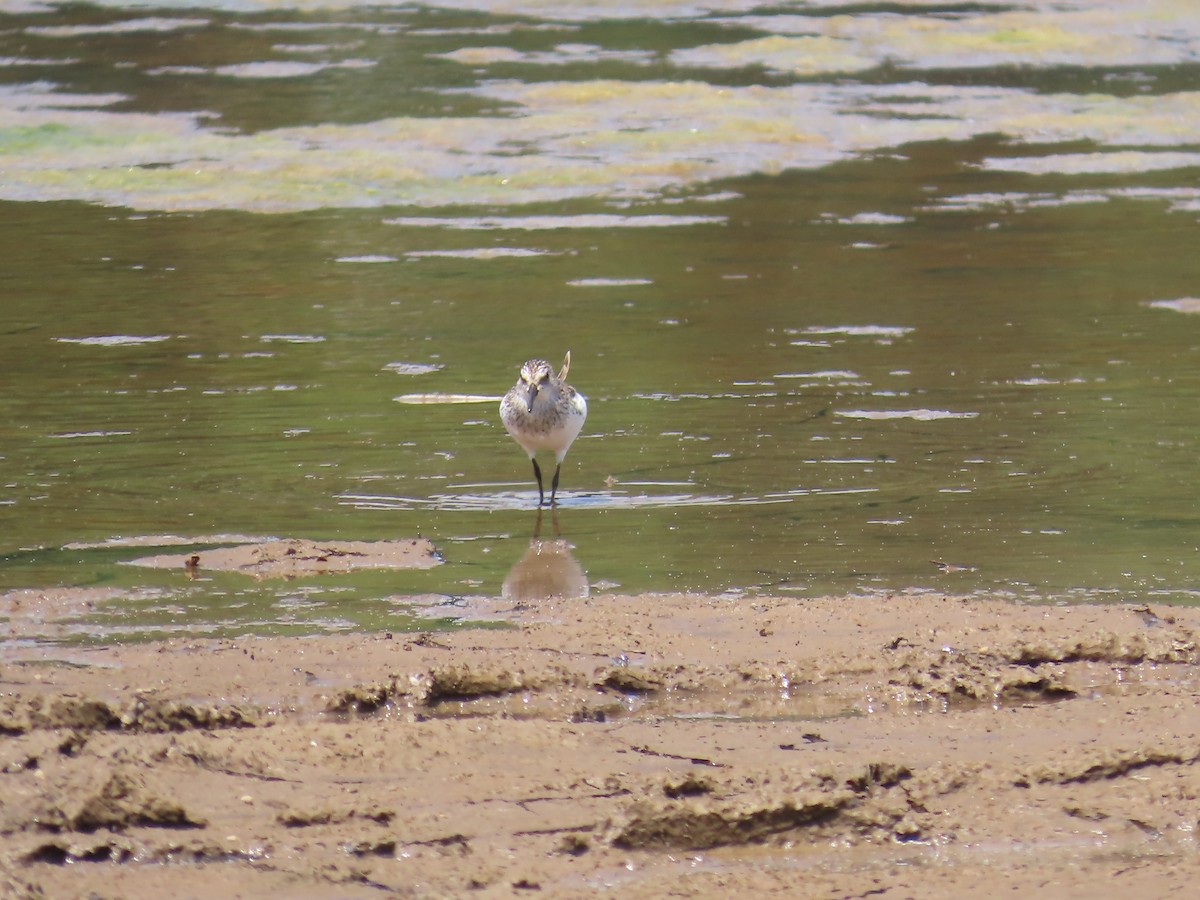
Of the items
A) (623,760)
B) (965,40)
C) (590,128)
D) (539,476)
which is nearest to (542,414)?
(539,476)

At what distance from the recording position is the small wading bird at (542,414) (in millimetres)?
8703

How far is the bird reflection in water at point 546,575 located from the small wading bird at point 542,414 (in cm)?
74

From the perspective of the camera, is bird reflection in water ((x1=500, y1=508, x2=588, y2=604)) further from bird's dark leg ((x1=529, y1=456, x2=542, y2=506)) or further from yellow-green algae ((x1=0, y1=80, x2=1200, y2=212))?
yellow-green algae ((x1=0, y1=80, x2=1200, y2=212))

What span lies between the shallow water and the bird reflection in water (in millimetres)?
83

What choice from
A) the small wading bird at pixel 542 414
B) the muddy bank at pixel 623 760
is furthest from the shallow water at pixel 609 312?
the muddy bank at pixel 623 760

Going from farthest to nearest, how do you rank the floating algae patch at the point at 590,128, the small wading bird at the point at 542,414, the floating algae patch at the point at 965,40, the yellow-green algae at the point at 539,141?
the floating algae patch at the point at 965,40
the floating algae patch at the point at 590,128
the yellow-green algae at the point at 539,141
the small wading bird at the point at 542,414

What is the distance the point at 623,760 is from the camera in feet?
17.3

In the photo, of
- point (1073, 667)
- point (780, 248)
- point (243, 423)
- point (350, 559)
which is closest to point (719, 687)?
point (1073, 667)

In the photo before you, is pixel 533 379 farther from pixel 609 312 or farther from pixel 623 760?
pixel 609 312

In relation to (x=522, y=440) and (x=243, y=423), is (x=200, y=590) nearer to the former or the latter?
(x=522, y=440)

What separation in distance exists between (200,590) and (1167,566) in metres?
3.71

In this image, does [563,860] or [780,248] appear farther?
[780,248]

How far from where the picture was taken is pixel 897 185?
18.1 meters

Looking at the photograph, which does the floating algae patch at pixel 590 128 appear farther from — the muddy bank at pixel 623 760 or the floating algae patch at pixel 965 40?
the muddy bank at pixel 623 760
